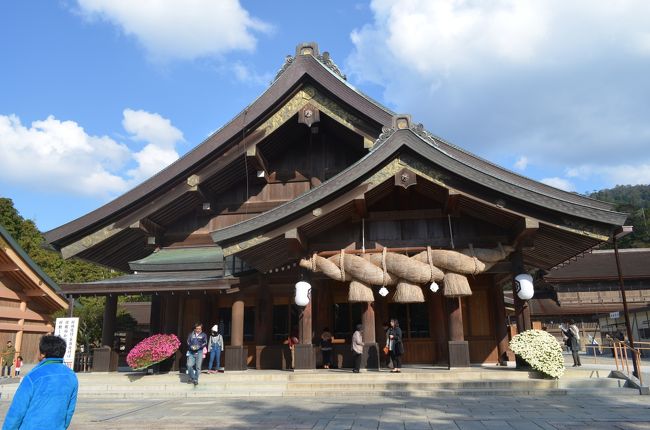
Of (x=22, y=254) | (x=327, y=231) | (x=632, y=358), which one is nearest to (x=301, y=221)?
(x=327, y=231)

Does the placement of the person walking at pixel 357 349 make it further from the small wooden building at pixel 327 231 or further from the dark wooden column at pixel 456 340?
the dark wooden column at pixel 456 340

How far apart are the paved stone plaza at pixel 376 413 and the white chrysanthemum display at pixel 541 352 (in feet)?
2.60

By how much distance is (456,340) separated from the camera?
10.6 metres

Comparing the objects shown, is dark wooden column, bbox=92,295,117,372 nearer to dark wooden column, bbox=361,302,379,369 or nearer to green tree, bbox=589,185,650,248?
dark wooden column, bbox=361,302,379,369

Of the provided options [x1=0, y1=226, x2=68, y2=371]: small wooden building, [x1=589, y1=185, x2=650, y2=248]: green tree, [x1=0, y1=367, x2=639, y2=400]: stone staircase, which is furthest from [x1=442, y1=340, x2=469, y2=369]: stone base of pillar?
[x1=589, y1=185, x2=650, y2=248]: green tree

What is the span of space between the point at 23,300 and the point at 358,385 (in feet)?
51.3

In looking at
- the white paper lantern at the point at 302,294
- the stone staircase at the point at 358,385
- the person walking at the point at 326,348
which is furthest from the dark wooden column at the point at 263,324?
the white paper lantern at the point at 302,294

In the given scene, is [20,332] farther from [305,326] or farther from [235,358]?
[305,326]

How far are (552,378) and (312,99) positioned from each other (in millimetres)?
9189

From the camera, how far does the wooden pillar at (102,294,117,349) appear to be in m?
12.9

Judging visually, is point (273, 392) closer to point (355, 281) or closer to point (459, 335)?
point (355, 281)

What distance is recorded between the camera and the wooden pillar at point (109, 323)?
42.2 feet

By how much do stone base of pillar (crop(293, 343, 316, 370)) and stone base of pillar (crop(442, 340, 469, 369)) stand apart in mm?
3116

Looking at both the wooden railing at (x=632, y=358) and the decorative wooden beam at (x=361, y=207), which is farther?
the decorative wooden beam at (x=361, y=207)
